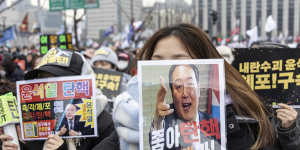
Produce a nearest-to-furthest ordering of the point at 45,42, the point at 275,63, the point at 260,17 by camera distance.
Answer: the point at 275,63, the point at 45,42, the point at 260,17

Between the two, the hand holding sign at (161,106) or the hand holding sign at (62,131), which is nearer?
the hand holding sign at (161,106)

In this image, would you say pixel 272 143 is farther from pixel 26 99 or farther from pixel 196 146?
pixel 26 99

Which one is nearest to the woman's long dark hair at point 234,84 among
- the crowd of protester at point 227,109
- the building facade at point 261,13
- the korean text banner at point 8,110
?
the crowd of protester at point 227,109

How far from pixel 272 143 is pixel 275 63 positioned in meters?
0.73

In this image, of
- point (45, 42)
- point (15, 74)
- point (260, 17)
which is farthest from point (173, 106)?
point (260, 17)

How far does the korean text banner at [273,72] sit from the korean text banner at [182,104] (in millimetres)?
823

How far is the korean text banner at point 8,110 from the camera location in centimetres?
171

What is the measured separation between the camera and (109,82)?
13.9ft

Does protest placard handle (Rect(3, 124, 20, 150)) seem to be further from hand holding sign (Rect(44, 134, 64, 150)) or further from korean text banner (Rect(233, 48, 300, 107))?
korean text banner (Rect(233, 48, 300, 107))

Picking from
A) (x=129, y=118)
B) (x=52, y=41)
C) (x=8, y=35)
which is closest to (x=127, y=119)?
(x=129, y=118)

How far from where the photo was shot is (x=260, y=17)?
88875mm

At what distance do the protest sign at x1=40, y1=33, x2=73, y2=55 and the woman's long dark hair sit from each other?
417 cm

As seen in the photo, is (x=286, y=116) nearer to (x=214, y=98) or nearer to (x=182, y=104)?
(x=214, y=98)

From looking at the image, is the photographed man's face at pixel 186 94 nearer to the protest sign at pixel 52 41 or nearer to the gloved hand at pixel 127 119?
the gloved hand at pixel 127 119
